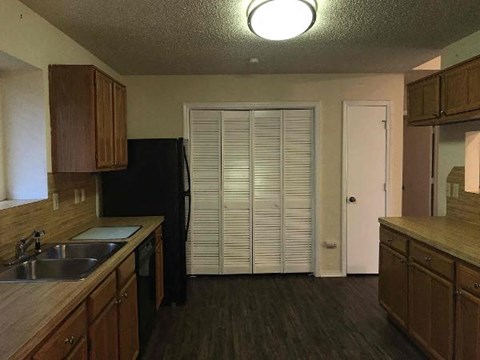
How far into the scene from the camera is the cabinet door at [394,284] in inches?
113

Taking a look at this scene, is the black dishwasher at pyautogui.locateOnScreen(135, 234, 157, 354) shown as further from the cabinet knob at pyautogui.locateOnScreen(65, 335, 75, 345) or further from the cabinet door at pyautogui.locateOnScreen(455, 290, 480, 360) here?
the cabinet door at pyautogui.locateOnScreen(455, 290, 480, 360)

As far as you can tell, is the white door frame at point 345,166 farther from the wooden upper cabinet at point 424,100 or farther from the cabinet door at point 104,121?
the cabinet door at point 104,121

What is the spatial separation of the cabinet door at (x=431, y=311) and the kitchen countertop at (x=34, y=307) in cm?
201

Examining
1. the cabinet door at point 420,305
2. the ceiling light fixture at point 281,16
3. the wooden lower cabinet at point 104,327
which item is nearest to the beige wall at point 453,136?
the cabinet door at point 420,305

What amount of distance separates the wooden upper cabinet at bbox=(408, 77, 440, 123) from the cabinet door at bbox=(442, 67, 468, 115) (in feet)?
0.28

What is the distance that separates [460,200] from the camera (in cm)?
319

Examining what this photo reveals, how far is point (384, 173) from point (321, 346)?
2358mm

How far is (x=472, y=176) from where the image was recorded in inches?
122

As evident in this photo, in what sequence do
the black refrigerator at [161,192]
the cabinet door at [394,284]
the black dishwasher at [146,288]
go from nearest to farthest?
1. the black dishwasher at [146,288]
2. the cabinet door at [394,284]
3. the black refrigerator at [161,192]

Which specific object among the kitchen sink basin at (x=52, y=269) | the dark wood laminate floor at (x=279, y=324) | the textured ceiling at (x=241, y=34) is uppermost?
the textured ceiling at (x=241, y=34)

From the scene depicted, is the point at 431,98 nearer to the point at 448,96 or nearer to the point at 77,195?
the point at 448,96

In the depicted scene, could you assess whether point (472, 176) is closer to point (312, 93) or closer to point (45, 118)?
point (312, 93)

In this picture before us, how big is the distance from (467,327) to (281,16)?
2122 millimetres

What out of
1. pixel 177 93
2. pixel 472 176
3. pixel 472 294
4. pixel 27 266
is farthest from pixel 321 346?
pixel 177 93
